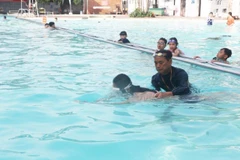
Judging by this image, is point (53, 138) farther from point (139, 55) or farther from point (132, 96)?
point (139, 55)

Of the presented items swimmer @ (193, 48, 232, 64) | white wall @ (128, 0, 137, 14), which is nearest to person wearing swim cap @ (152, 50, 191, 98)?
swimmer @ (193, 48, 232, 64)

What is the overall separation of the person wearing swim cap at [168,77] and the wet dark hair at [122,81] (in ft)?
1.40

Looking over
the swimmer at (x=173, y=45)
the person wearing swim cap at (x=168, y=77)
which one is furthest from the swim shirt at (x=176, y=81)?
the swimmer at (x=173, y=45)

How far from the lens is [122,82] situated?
18.4ft

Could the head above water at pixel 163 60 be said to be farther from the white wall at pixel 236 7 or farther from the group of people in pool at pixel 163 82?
the white wall at pixel 236 7

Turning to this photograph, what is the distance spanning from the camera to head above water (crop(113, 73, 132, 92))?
555 cm

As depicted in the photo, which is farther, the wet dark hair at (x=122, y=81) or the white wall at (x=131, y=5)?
the white wall at (x=131, y=5)

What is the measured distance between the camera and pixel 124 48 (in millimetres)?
12945

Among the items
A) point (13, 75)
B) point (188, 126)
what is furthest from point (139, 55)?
point (188, 126)

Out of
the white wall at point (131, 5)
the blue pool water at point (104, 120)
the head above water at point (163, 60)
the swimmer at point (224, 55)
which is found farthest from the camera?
the white wall at point (131, 5)

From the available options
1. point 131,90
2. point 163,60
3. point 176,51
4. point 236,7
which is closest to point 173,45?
point 176,51

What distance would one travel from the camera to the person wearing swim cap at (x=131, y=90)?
5.53m

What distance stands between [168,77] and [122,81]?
73 cm

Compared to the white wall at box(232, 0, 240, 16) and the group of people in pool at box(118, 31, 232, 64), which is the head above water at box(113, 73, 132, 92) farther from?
the white wall at box(232, 0, 240, 16)
